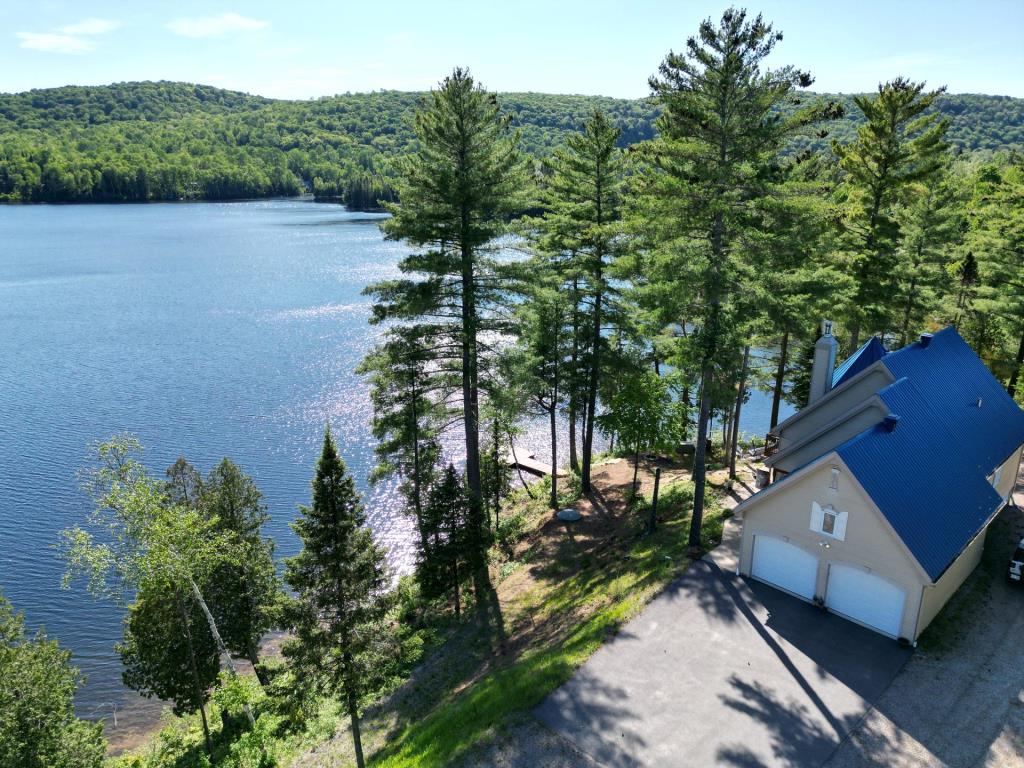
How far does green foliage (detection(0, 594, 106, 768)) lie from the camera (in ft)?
55.2

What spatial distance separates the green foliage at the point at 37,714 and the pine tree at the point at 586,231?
20582 millimetres

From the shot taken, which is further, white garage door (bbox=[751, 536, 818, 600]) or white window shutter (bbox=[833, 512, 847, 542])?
white garage door (bbox=[751, 536, 818, 600])

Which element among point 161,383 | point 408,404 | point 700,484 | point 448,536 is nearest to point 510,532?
point 448,536

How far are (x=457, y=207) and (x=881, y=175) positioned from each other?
716 inches

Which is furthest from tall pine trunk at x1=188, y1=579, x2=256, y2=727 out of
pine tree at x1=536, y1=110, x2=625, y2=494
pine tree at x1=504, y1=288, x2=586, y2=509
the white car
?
the white car

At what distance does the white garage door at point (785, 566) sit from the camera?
62.1 ft

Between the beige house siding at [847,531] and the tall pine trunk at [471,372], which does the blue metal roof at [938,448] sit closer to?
the beige house siding at [847,531]

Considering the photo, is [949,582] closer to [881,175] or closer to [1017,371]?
[881,175]

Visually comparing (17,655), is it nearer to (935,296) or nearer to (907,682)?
(907,682)

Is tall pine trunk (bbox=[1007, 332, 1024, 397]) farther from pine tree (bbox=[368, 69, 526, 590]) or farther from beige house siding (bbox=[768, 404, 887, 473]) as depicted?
pine tree (bbox=[368, 69, 526, 590])

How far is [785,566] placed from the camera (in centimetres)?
1939

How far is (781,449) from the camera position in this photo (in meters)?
23.9

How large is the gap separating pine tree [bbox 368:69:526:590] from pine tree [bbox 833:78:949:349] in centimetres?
1485

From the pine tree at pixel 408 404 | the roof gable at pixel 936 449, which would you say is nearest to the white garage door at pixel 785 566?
the roof gable at pixel 936 449
